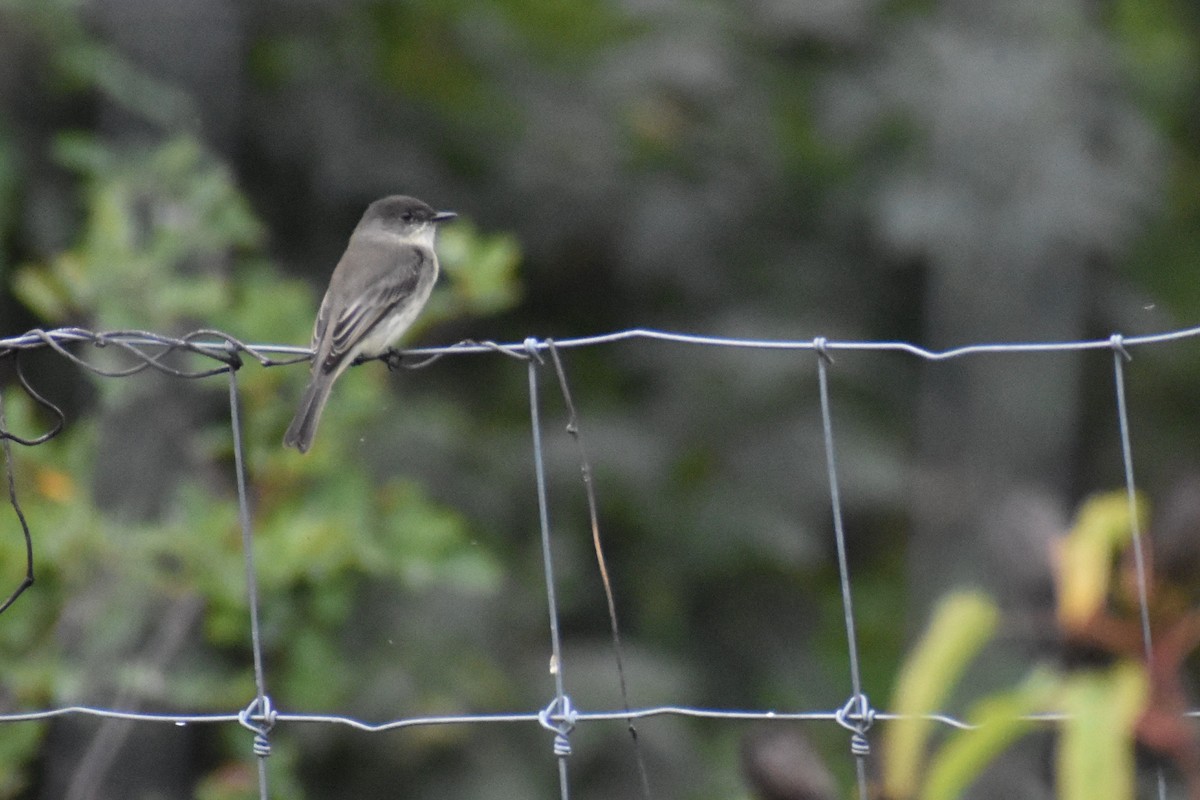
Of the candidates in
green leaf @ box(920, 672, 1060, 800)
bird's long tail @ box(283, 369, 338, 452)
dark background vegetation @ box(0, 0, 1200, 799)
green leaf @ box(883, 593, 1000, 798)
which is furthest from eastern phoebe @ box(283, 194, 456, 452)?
green leaf @ box(920, 672, 1060, 800)

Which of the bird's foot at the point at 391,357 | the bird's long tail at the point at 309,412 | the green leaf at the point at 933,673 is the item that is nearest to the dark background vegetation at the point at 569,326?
the bird's foot at the point at 391,357

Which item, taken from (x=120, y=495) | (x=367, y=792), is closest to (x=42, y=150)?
(x=120, y=495)

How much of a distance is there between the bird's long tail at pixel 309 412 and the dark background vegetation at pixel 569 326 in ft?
0.69

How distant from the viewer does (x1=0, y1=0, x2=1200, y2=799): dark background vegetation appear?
3926 mm

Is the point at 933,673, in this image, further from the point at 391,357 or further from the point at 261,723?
the point at 391,357

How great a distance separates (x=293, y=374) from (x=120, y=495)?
0.68 metres

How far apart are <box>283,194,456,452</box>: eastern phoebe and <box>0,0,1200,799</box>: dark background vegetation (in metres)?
0.15

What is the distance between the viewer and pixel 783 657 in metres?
5.98

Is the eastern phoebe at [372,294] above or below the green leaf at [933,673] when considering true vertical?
above

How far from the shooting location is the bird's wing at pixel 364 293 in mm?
3945

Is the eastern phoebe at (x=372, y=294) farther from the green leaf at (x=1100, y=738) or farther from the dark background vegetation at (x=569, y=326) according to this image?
the green leaf at (x=1100, y=738)

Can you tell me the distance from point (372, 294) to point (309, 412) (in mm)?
673

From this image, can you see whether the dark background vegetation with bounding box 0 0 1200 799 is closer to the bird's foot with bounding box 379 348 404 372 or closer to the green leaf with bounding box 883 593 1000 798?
the bird's foot with bounding box 379 348 404 372

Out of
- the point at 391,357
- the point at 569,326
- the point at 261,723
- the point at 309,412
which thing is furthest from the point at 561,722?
the point at 569,326
